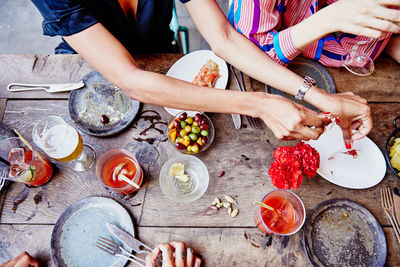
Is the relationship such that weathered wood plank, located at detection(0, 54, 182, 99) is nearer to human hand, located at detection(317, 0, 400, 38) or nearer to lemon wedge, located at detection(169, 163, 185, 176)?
lemon wedge, located at detection(169, 163, 185, 176)

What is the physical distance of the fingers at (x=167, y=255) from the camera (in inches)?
42.3

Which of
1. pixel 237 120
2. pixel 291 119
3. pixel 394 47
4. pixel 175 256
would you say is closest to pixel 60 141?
pixel 175 256

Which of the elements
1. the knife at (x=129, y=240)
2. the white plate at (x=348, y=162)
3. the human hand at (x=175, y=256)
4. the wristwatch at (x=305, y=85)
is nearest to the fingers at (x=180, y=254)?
the human hand at (x=175, y=256)

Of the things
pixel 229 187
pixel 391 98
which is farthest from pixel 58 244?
pixel 391 98

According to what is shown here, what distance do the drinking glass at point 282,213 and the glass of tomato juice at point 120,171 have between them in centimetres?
57

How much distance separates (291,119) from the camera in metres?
1.13

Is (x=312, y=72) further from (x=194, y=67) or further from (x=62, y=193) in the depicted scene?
(x=62, y=193)

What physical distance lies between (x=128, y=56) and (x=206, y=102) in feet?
1.37

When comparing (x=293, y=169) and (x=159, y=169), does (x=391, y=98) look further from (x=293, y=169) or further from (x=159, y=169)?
(x=159, y=169)

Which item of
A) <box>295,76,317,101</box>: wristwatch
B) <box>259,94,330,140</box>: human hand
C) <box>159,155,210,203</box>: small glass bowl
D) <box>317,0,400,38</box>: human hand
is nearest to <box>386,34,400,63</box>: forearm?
<box>317,0,400,38</box>: human hand

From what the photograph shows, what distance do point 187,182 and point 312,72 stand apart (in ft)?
2.98

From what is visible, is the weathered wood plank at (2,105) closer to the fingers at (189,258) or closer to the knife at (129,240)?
the knife at (129,240)

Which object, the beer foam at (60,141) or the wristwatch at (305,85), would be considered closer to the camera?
the beer foam at (60,141)

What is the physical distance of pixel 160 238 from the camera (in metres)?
1.18
